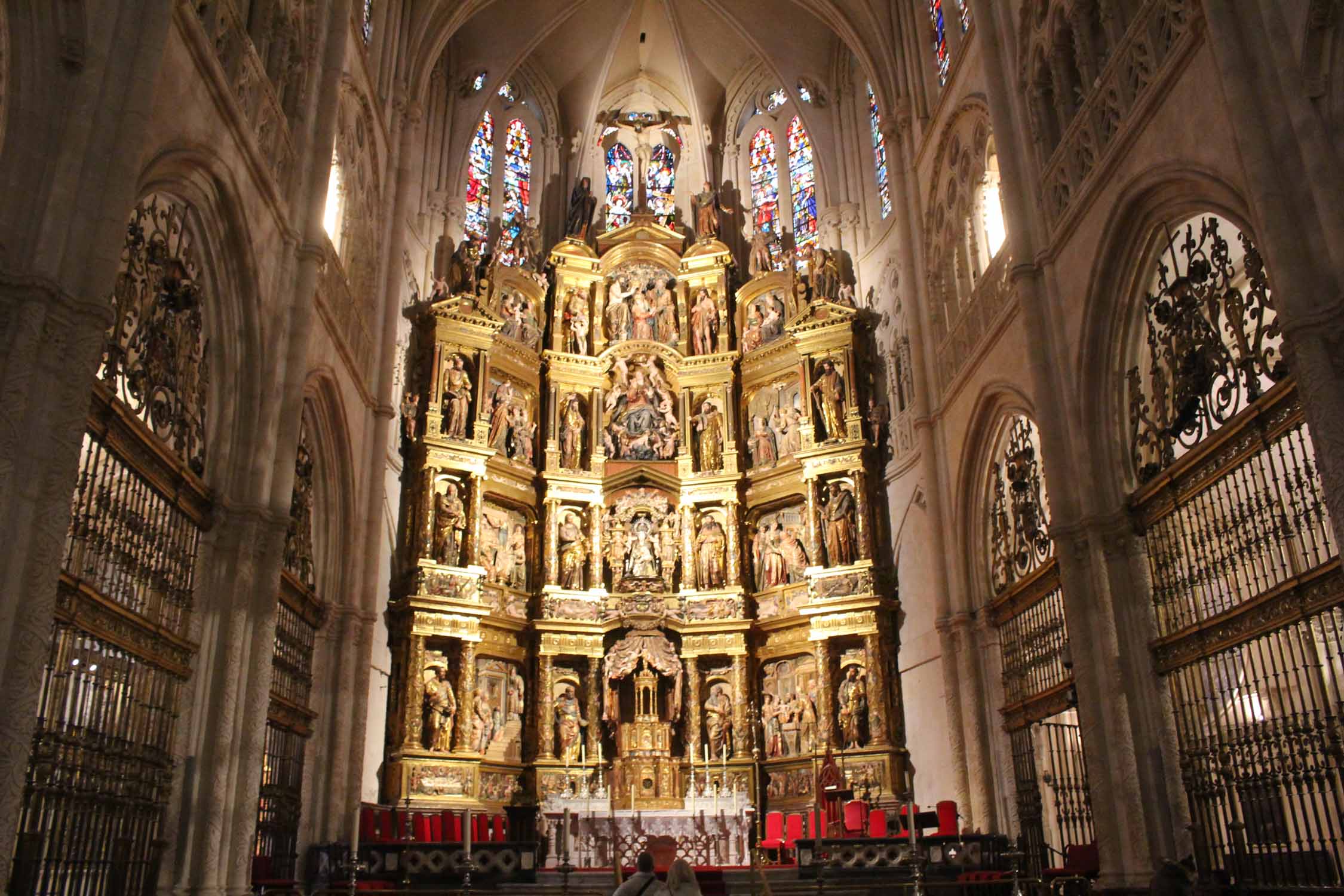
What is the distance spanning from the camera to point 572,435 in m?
24.6

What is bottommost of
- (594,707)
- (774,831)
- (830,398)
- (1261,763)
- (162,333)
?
(774,831)

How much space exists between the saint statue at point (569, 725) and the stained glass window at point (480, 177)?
10964 millimetres

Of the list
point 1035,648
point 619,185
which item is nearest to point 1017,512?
point 1035,648

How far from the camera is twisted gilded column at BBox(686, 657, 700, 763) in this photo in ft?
72.5

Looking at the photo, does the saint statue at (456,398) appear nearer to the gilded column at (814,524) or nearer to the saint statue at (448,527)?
the saint statue at (448,527)

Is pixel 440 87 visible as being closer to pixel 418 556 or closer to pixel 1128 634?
pixel 418 556

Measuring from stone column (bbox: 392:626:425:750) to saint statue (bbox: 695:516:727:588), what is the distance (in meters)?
6.00

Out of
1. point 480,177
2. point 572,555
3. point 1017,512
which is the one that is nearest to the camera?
point 1017,512

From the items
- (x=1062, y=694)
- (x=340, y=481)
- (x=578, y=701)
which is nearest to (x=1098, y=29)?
(x=1062, y=694)

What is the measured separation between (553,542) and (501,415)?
2916 mm

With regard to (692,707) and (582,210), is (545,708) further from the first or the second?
(582,210)

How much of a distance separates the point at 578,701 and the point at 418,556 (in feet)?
14.9

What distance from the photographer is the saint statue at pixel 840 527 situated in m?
22.3

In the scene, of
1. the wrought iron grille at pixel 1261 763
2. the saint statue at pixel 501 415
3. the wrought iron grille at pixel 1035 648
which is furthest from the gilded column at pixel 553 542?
the wrought iron grille at pixel 1261 763
